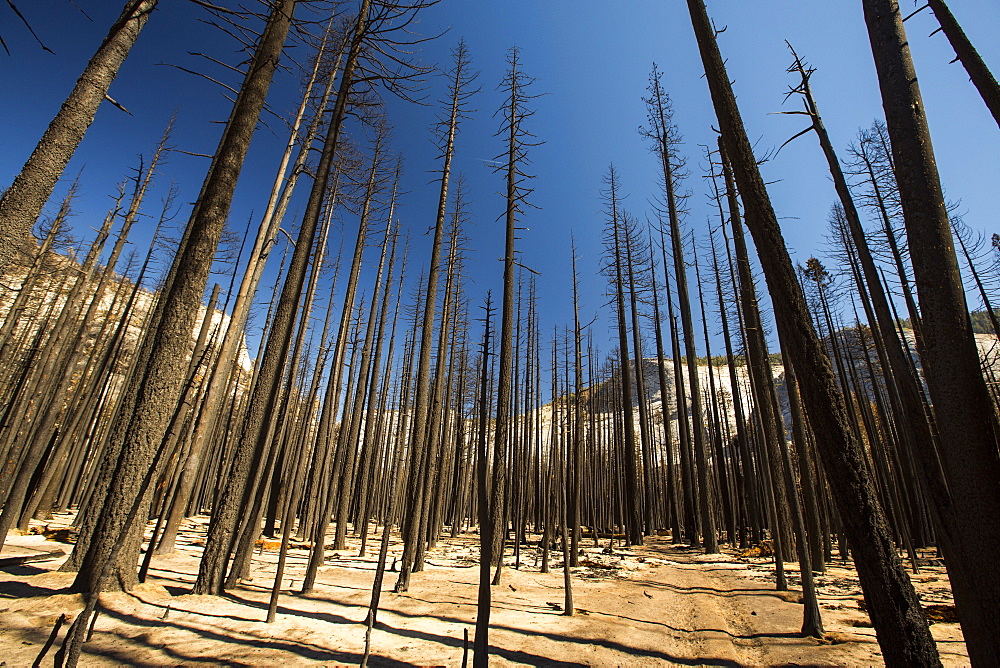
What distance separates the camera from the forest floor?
345cm

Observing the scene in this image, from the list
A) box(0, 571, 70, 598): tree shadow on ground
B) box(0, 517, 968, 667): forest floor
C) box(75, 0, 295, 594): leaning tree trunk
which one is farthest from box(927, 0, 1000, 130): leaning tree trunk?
box(0, 571, 70, 598): tree shadow on ground

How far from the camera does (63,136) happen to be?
368cm

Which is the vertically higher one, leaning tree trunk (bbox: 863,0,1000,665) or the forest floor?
leaning tree trunk (bbox: 863,0,1000,665)

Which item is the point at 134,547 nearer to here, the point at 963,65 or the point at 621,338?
the point at 963,65

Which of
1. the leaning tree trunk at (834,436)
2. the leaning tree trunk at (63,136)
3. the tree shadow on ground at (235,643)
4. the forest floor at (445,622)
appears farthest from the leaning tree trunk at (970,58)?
the leaning tree trunk at (63,136)

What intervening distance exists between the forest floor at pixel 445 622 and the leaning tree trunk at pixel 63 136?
10.8ft

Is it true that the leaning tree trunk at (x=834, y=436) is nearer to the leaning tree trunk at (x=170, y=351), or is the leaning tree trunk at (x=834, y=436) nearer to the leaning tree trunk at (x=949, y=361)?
the leaning tree trunk at (x=949, y=361)

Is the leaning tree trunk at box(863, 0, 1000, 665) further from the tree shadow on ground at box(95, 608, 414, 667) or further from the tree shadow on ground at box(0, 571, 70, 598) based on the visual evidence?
the tree shadow on ground at box(0, 571, 70, 598)

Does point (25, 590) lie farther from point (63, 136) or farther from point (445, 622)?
point (63, 136)

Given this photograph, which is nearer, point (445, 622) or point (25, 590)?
point (25, 590)

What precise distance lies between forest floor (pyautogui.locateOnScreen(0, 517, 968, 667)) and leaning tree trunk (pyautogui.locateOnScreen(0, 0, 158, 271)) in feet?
10.8

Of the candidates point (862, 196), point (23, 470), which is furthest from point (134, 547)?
point (862, 196)

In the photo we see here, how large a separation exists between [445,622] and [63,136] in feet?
21.0

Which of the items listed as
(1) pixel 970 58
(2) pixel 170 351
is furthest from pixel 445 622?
(1) pixel 970 58
